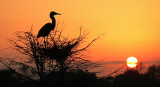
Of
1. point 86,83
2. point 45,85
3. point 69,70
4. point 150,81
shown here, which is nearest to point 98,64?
point 69,70

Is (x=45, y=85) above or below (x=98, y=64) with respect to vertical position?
below

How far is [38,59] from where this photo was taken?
34.9 feet

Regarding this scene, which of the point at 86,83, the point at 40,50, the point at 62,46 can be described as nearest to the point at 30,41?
the point at 40,50

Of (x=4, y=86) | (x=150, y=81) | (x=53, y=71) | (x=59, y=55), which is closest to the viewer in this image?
(x=53, y=71)

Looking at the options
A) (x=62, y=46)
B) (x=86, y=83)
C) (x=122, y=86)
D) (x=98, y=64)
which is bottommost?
(x=122, y=86)

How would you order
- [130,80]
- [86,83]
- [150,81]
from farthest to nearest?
[130,80] → [150,81] → [86,83]

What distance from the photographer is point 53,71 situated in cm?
1059

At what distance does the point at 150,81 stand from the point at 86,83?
46264 mm

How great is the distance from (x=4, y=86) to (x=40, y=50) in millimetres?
14782

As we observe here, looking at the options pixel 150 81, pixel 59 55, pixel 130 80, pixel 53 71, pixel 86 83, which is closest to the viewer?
pixel 53 71

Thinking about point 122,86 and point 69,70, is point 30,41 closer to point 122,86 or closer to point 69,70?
point 69,70

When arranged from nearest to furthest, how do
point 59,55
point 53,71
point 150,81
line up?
point 53,71, point 59,55, point 150,81

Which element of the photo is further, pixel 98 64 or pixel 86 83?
pixel 86 83

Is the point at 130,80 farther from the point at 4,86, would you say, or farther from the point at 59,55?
the point at 59,55
